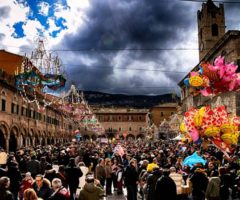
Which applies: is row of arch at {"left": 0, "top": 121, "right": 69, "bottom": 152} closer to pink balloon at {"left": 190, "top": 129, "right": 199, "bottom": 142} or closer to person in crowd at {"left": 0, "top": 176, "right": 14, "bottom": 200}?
pink balloon at {"left": 190, "top": 129, "right": 199, "bottom": 142}

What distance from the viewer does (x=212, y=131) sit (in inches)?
490

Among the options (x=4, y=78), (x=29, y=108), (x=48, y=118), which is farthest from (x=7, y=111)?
(x=48, y=118)

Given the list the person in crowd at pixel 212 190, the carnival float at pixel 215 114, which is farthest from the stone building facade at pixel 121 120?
the person in crowd at pixel 212 190

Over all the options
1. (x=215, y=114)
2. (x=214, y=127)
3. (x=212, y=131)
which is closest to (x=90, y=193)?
(x=212, y=131)

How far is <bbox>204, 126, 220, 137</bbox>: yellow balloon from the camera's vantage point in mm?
12438

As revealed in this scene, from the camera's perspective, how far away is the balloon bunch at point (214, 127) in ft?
40.9

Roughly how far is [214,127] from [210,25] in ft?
145

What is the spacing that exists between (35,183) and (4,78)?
23659mm

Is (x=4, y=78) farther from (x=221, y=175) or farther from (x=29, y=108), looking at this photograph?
(x=221, y=175)

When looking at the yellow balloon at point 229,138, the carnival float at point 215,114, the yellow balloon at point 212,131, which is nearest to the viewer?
the carnival float at point 215,114

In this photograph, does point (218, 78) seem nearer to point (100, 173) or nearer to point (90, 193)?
point (100, 173)

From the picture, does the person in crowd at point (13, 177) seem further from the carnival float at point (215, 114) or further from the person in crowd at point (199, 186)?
the carnival float at point (215, 114)

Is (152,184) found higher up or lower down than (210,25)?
lower down

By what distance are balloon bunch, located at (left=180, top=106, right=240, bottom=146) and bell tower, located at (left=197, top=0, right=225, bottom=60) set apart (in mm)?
41708
